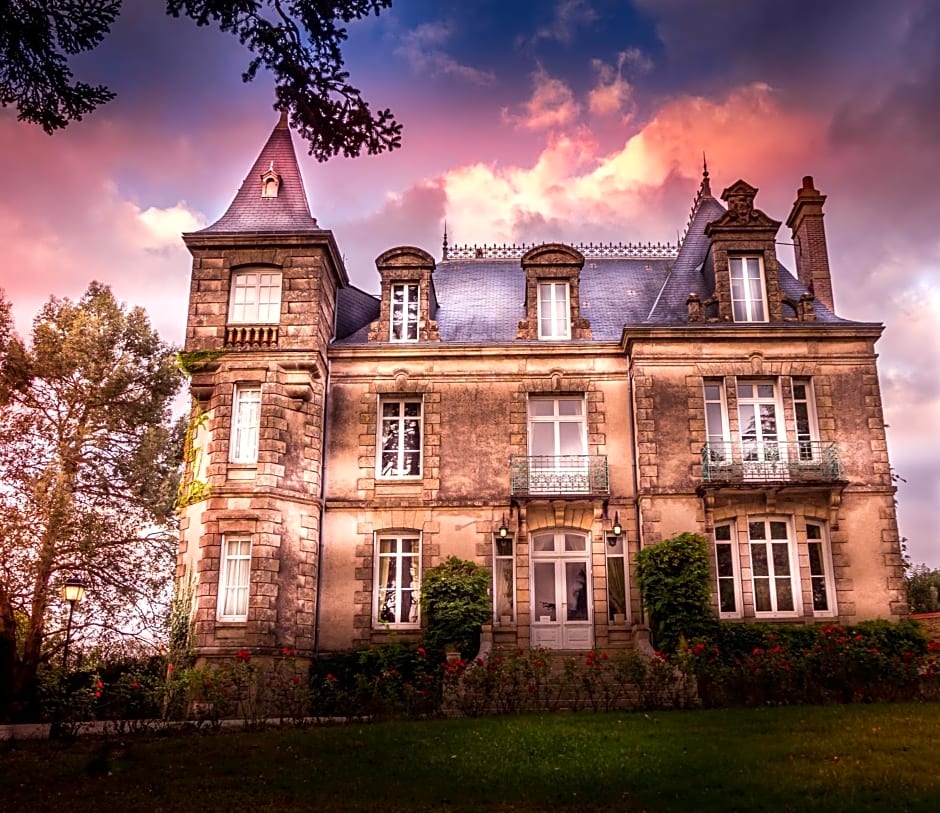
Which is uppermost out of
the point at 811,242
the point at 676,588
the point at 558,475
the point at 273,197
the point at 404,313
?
the point at 273,197

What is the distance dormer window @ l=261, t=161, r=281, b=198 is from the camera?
902 inches

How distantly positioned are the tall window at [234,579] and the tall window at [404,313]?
244 inches

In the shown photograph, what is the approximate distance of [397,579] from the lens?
2086 cm

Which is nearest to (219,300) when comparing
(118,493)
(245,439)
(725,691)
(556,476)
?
(245,439)

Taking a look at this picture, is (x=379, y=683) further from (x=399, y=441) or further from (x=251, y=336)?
(x=251, y=336)

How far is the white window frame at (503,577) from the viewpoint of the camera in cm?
2056

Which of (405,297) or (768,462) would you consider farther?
(405,297)

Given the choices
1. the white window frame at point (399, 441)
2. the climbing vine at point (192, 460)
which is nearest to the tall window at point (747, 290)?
the white window frame at point (399, 441)

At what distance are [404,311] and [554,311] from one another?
12.0 ft

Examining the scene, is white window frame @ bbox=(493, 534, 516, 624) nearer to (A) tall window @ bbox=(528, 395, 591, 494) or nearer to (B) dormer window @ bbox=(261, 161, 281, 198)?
(A) tall window @ bbox=(528, 395, 591, 494)

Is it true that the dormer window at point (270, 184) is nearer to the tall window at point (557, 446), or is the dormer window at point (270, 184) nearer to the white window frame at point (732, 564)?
the tall window at point (557, 446)

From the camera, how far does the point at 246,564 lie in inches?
769

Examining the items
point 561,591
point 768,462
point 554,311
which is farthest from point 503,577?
point 554,311

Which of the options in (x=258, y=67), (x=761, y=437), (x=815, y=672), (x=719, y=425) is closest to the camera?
(x=258, y=67)
